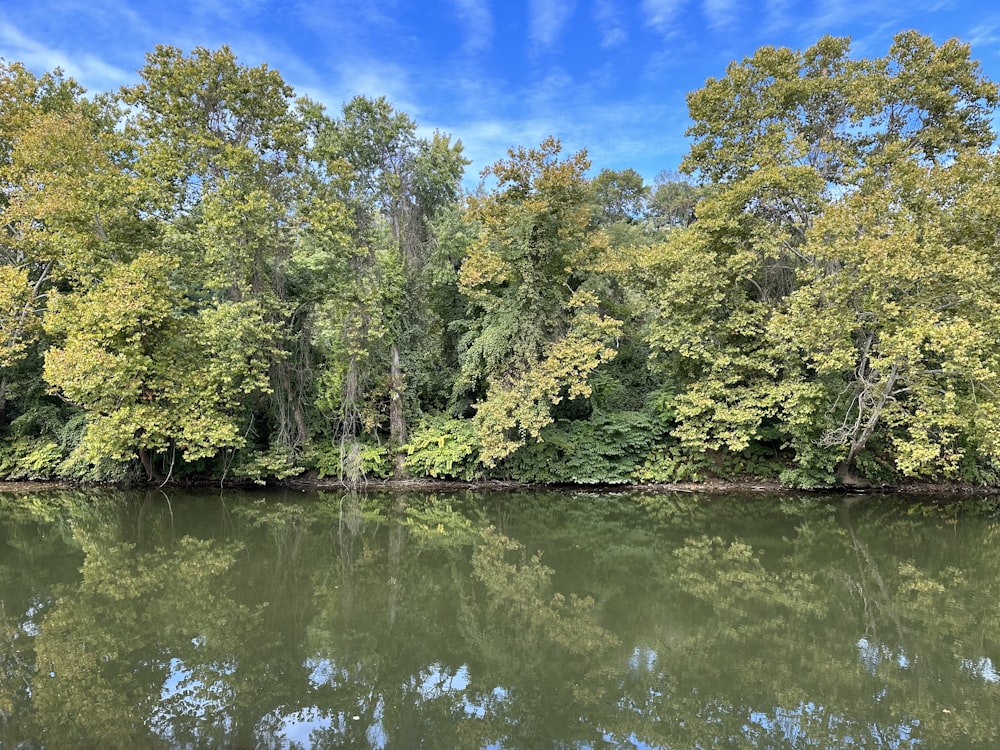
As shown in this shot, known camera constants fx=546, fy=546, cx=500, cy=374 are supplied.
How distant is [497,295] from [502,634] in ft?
33.2

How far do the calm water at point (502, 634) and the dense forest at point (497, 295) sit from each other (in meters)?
3.07

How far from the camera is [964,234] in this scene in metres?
11.1

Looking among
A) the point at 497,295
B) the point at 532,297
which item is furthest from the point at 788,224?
the point at 497,295

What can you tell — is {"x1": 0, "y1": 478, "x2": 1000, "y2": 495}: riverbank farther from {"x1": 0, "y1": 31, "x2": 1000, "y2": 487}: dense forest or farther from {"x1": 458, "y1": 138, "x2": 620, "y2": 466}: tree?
{"x1": 458, "y1": 138, "x2": 620, "y2": 466}: tree

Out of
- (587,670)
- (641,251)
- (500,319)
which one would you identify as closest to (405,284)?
(500,319)

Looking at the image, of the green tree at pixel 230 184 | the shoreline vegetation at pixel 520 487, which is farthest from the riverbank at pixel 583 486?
the green tree at pixel 230 184

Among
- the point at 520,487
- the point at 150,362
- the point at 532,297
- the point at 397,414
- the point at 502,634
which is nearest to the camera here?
the point at 502,634

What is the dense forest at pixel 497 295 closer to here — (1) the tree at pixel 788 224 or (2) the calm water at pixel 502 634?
(1) the tree at pixel 788 224

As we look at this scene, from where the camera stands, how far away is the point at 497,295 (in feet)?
48.8

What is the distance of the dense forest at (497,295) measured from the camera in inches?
451

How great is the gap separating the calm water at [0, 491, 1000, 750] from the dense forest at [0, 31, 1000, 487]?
10.1ft

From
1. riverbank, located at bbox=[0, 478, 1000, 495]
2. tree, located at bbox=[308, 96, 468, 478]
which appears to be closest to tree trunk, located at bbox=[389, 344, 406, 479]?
tree, located at bbox=[308, 96, 468, 478]

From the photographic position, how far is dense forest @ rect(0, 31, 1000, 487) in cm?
1146

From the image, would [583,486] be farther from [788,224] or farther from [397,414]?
[788,224]
